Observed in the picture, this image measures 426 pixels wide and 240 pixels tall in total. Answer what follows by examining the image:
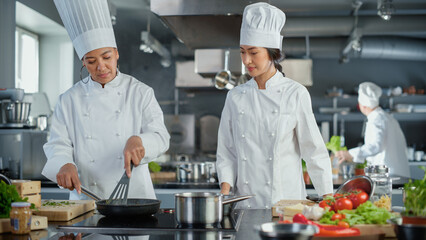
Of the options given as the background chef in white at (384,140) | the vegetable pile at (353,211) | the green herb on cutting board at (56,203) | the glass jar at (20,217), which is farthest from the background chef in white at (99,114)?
the background chef in white at (384,140)

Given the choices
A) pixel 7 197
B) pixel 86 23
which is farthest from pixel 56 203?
pixel 86 23

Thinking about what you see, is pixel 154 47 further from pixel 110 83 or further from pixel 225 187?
pixel 225 187

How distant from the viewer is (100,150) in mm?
2502

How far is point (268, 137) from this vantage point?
2.53 m

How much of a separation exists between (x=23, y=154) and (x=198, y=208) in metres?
2.84

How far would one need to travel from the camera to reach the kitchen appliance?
4.14m

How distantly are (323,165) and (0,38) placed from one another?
11.8 ft

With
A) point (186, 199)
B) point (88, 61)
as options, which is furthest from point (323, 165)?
point (88, 61)

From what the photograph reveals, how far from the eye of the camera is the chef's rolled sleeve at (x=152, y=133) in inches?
90.0

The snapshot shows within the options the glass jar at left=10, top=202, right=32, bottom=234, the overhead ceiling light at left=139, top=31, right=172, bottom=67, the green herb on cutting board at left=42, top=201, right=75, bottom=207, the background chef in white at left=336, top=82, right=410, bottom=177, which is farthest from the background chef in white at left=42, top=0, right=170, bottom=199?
the background chef in white at left=336, top=82, right=410, bottom=177

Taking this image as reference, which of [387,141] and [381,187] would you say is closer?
[381,187]

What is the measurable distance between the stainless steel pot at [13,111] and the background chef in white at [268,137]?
2.19m

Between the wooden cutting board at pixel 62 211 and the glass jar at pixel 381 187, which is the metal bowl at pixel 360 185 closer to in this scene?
the glass jar at pixel 381 187

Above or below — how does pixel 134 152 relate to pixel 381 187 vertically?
above
